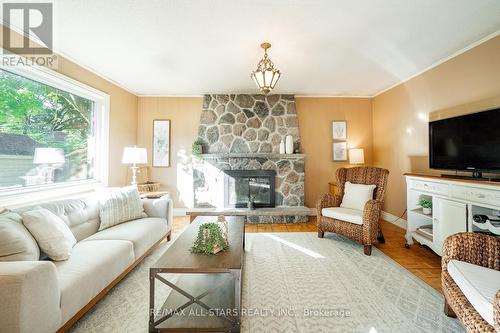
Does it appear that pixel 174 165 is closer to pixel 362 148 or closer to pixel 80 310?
pixel 80 310

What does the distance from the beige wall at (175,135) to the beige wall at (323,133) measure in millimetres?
2421

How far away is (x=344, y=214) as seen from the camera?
305 cm

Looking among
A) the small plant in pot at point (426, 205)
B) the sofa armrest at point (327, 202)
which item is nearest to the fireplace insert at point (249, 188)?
the sofa armrest at point (327, 202)

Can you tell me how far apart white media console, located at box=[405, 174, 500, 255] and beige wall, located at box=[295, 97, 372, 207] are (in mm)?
1835

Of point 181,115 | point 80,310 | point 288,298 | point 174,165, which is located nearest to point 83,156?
→ point 174,165

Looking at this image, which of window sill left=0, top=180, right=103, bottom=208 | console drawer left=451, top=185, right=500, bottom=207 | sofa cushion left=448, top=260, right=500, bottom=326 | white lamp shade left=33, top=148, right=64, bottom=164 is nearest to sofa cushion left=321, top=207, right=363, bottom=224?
console drawer left=451, top=185, right=500, bottom=207

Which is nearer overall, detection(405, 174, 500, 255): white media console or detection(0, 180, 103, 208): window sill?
detection(405, 174, 500, 255): white media console

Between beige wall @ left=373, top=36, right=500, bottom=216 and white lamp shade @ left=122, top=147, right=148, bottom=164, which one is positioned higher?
beige wall @ left=373, top=36, right=500, bottom=216

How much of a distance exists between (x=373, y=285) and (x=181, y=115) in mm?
4447

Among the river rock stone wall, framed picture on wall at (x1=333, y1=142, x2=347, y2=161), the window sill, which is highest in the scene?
the river rock stone wall

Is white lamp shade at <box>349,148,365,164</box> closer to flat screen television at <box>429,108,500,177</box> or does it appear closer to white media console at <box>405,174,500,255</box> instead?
white media console at <box>405,174,500,255</box>

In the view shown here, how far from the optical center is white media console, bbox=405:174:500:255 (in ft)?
6.95

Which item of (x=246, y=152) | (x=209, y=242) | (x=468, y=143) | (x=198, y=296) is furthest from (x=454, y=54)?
(x=198, y=296)

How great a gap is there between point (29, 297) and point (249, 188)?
11.9ft
